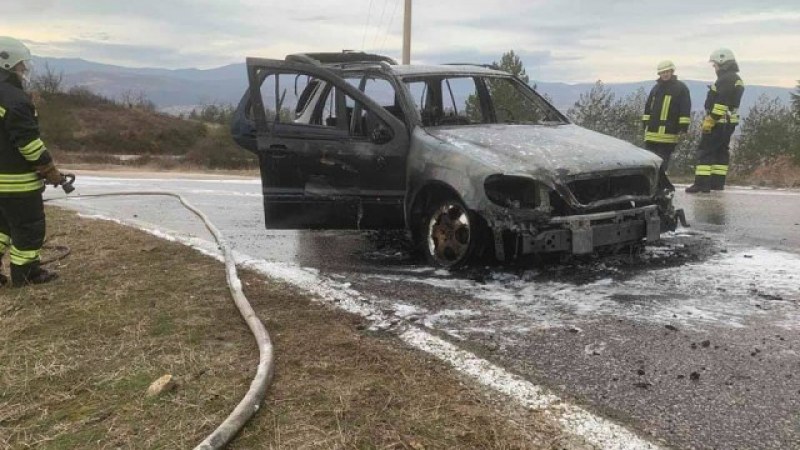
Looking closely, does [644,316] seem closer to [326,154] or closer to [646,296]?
[646,296]

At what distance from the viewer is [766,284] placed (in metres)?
4.48

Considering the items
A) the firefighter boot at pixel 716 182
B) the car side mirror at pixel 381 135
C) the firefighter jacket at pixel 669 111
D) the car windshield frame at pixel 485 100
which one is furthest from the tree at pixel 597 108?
the car side mirror at pixel 381 135

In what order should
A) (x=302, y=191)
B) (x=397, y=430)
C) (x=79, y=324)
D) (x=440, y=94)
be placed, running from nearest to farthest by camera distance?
(x=397, y=430) → (x=79, y=324) → (x=302, y=191) → (x=440, y=94)

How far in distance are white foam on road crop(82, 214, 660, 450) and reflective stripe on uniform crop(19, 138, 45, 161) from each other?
5.87 feet

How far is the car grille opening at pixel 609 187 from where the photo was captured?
4680 mm

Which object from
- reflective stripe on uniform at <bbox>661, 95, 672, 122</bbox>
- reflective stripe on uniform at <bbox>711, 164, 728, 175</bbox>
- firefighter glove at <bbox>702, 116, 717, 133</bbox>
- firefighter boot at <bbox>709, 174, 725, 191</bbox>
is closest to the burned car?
reflective stripe on uniform at <bbox>661, 95, 672, 122</bbox>

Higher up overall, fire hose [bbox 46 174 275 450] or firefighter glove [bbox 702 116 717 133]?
firefighter glove [bbox 702 116 717 133]

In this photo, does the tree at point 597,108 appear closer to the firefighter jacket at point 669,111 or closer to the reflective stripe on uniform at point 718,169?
the reflective stripe on uniform at point 718,169

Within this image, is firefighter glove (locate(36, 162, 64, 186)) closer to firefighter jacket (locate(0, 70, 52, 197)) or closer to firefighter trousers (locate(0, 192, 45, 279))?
firefighter jacket (locate(0, 70, 52, 197))

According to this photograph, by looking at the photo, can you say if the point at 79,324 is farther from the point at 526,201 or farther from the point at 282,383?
the point at 526,201

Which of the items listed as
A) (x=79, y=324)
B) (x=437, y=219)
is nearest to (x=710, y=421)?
(x=437, y=219)

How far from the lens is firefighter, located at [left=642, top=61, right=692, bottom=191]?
888cm

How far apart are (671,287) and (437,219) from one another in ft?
5.90

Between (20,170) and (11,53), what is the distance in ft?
2.72
